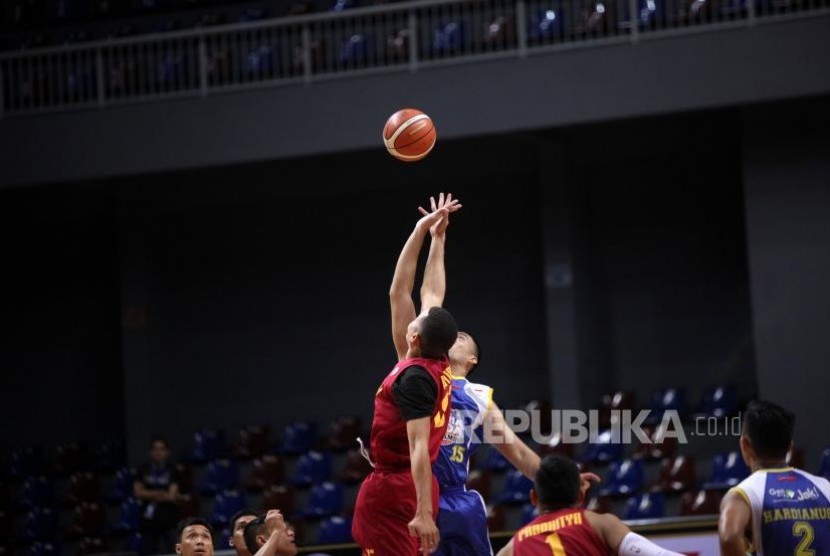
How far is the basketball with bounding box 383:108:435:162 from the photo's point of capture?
9.04m

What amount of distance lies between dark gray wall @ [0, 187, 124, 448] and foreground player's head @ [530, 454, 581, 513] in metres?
16.1

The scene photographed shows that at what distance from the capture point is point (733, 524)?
5.54 m

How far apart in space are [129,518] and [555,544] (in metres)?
12.7

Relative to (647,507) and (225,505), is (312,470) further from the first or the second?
(647,507)

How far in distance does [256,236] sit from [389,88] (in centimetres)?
481

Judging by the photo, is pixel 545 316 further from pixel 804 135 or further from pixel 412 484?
pixel 412 484

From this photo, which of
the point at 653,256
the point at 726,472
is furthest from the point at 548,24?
the point at 726,472

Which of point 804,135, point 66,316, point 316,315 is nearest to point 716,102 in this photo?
point 804,135

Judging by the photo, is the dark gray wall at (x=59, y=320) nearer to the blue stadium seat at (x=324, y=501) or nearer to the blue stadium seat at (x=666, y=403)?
the blue stadium seat at (x=324, y=501)

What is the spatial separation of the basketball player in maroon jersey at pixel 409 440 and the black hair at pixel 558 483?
984 millimetres

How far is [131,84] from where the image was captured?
17953mm

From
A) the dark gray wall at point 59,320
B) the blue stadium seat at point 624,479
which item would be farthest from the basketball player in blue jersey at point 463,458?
the dark gray wall at point 59,320

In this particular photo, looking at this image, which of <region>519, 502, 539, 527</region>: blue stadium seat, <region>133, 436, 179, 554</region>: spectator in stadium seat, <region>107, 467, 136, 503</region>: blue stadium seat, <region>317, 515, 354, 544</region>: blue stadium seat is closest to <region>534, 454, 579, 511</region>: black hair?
<region>519, 502, 539, 527</region>: blue stadium seat

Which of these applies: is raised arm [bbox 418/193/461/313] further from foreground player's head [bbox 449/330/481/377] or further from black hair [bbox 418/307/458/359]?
black hair [bbox 418/307/458/359]
